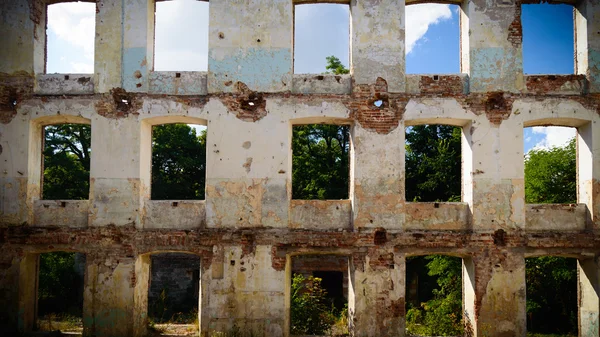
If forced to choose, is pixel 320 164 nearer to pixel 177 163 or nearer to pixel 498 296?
pixel 177 163

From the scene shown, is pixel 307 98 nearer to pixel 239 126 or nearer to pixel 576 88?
pixel 239 126

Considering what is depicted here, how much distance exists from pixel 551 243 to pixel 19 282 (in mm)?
11481

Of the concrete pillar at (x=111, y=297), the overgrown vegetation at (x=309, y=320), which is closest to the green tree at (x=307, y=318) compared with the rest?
the overgrown vegetation at (x=309, y=320)

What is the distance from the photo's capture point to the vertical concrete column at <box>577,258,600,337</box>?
1013cm

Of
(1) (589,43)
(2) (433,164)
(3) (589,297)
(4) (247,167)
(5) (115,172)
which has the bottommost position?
(3) (589,297)

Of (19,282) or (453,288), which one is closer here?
(19,282)

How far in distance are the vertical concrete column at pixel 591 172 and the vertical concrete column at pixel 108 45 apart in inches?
412

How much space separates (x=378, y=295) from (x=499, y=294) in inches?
99.7

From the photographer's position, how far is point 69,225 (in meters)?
10.4

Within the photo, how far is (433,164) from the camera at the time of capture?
19.6 m

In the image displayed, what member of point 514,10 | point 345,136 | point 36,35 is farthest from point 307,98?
point 345,136

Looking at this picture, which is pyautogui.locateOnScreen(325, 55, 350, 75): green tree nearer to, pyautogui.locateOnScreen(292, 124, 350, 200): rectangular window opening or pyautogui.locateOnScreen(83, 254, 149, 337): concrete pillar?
pyautogui.locateOnScreen(292, 124, 350, 200): rectangular window opening

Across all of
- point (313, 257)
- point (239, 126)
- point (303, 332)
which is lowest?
point (303, 332)

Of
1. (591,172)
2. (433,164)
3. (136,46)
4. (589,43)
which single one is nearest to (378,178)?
(591,172)
